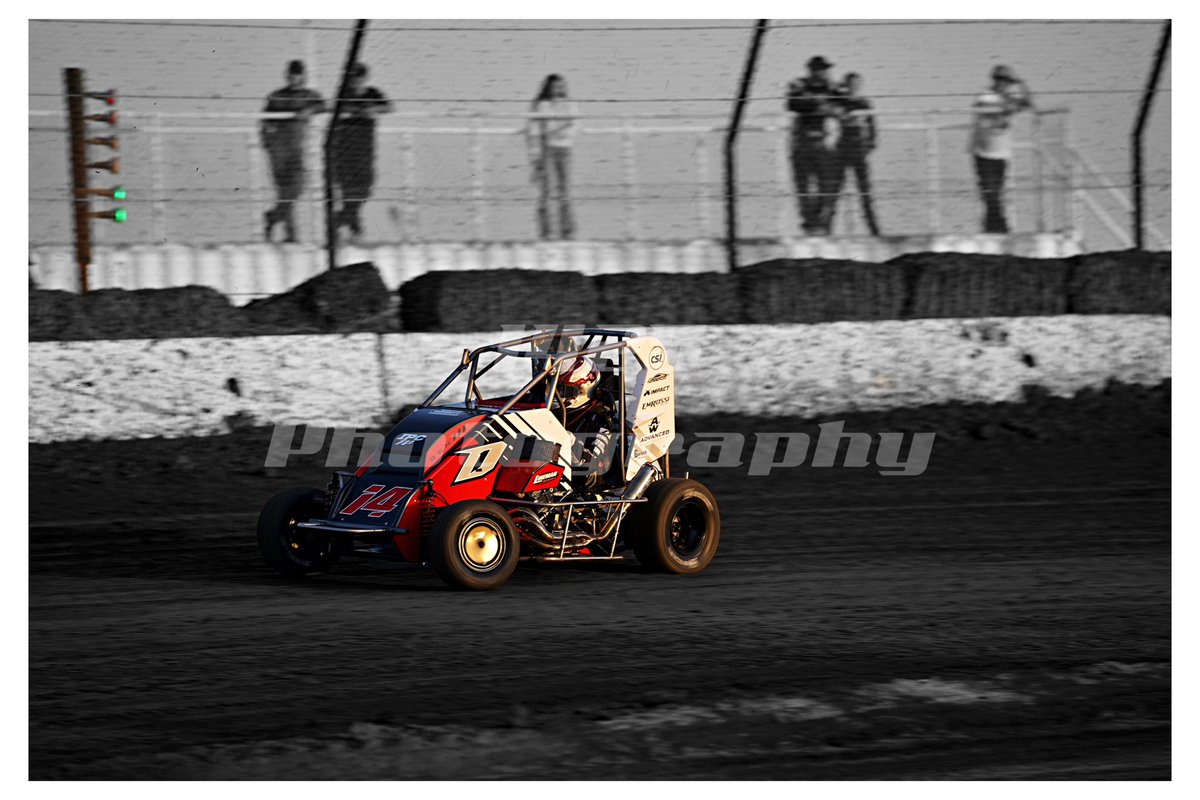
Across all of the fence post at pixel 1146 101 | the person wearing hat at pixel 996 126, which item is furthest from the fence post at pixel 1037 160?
the fence post at pixel 1146 101

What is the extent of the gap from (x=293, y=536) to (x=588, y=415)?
1.75 m

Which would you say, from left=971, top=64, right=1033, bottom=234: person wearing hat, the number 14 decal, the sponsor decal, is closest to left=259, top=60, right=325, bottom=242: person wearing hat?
the sponsor decal

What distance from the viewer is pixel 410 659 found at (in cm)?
648

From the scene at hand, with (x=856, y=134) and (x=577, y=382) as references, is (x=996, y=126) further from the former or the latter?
(x=577, y=382)

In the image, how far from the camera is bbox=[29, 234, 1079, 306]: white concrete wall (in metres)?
12.6

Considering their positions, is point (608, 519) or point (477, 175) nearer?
point (608, 519)

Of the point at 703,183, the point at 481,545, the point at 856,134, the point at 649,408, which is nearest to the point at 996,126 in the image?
the point at 856,134

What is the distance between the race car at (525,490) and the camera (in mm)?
7883

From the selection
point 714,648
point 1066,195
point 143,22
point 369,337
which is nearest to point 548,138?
point 369,337

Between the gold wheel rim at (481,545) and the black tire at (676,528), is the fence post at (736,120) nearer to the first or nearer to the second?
the black tire at (676,528)

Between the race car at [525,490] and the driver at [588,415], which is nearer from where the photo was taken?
the race car at [525,490]

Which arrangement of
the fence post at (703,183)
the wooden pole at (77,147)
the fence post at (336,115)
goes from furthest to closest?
the fence post at (703,183)
the fence post at (336,115)
the wooden pole at (77,147)

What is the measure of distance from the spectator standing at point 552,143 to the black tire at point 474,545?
5942 millimetres

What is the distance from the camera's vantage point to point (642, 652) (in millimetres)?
6613
